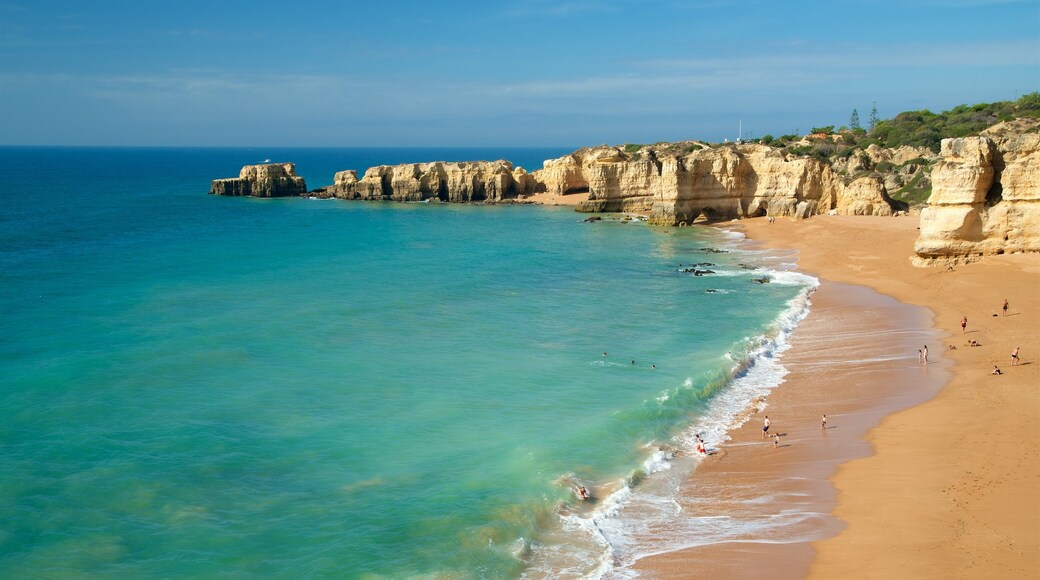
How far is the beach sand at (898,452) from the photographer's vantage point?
12.7 m

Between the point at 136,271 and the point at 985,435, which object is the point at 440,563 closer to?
the point at 985,435

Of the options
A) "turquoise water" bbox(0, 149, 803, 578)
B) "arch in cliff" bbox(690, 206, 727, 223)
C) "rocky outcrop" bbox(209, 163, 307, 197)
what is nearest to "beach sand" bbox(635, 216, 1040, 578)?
"turquoise water" bbox(0, 149, 803, 578)

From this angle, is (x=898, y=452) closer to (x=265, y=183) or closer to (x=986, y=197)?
(x=986, y=197)

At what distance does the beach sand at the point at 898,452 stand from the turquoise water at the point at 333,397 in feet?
7.62

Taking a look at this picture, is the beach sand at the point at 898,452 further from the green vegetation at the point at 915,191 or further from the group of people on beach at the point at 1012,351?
the green vegetation at the point at 915,191

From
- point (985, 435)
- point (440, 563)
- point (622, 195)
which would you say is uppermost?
point (622, 195)

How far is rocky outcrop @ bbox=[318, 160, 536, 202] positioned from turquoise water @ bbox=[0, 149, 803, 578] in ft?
110

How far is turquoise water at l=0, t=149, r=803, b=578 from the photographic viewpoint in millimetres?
13883

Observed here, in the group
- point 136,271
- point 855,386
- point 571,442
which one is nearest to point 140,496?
point 571,442

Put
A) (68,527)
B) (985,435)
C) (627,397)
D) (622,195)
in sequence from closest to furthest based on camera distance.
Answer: (68,527) < (985,435) < (627,397) < (622,195)

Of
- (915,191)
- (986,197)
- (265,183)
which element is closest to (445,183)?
(265,183)

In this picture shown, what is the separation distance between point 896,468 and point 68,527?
16.3m

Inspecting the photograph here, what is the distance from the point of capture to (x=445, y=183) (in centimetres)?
7769

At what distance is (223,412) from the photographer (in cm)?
1948
